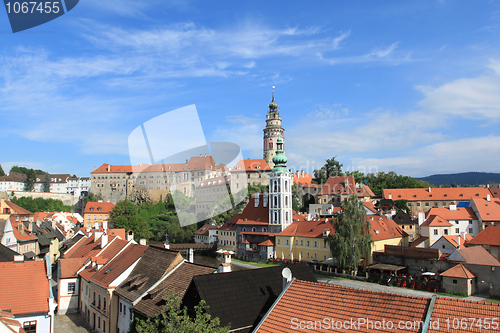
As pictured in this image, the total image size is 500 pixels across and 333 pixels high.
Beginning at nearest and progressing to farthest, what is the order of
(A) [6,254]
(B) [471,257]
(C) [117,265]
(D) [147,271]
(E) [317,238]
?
(D) [147,271] → (C) [117,265] → (A) [6,254] → (B) [471,257] → (E) [317,238]

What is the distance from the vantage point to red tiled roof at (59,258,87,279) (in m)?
24.1

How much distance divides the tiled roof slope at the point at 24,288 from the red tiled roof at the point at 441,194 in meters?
65.7

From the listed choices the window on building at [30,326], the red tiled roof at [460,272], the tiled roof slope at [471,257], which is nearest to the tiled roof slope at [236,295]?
the window on building at [30,326]

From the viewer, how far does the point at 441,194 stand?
232ft

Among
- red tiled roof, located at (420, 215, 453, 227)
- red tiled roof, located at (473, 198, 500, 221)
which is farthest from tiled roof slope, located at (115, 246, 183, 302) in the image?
red tiled roof, located at (473, 198, 500, 221)

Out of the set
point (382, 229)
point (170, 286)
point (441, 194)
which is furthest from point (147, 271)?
point (441, 194)

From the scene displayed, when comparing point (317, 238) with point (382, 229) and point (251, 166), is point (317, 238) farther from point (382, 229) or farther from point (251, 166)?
point (251, 166)

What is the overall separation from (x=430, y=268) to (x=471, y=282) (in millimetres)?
4991

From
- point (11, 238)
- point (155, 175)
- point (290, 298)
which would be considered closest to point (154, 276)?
point (290, 298)

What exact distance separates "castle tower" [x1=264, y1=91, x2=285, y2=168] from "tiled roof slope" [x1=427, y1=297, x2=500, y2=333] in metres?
94.4

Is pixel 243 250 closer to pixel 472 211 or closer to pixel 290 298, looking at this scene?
pixel 472 211

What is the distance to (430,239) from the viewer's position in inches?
1708

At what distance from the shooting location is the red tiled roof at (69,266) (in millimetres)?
24133

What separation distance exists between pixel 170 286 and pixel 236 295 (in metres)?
4.44
